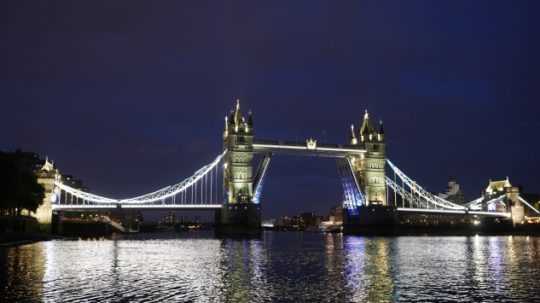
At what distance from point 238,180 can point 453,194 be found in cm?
8587

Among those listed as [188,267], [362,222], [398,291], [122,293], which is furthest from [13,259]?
[362,222]

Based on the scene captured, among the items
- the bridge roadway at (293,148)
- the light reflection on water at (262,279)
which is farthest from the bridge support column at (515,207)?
the light reflection on water at (262,279)

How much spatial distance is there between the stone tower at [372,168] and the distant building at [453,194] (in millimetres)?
58101

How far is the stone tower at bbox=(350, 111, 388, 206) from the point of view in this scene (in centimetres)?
9631

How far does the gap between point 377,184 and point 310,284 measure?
7276 cm

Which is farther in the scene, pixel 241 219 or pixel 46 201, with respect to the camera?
pixel 241 219

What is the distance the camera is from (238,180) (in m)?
86.1

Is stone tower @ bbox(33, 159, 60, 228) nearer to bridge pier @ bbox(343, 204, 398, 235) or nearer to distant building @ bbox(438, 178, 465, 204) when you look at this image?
bridge pier @ bbox(343, 204, 398, 235)

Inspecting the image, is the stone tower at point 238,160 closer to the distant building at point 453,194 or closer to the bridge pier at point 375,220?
the bridge pier at point 375,220

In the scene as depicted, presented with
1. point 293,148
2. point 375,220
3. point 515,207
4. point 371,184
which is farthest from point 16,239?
point 515,207

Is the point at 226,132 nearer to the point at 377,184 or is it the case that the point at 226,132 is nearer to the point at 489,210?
the point at 377,184

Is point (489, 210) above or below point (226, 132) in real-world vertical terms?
below

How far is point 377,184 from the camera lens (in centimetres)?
9700

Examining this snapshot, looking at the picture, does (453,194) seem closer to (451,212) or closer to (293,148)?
(451,212)
